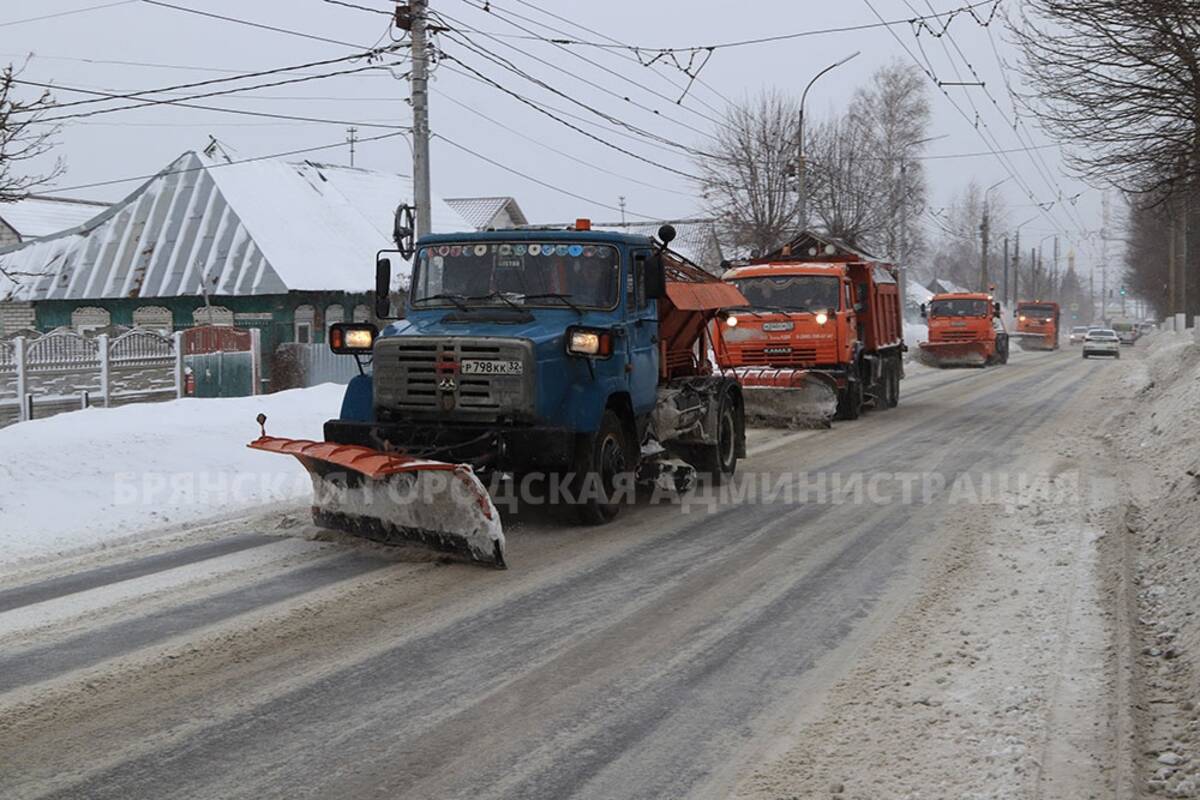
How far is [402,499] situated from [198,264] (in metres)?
26.4

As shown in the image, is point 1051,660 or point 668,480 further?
point 668,480

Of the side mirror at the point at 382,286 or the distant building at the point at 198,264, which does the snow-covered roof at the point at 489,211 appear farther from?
the side mirror at the point at 382,286

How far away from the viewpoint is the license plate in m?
9.05

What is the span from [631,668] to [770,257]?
1551cm

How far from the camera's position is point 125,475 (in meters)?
11.2

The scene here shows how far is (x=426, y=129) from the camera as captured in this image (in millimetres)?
17969

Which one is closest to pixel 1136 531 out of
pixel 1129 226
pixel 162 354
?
pixel 162 354

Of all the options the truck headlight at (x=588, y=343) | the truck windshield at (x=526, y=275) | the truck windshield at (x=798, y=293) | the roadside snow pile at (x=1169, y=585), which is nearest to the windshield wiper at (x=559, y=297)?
the truck windshield at (x=526, y=275)

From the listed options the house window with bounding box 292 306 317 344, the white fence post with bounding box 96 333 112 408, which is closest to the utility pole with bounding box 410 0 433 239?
the white fence post with bounding box 96 333 112 408

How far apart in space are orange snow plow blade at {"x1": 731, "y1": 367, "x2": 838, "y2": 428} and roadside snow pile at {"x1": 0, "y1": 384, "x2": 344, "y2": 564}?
7.32 m

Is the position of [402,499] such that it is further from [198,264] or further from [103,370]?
[198,264]

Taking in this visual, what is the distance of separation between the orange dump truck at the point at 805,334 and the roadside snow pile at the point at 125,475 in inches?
301

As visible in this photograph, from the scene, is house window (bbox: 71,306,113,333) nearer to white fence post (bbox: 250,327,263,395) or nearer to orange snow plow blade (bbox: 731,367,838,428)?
white fence post (bbox: 250,327,263,395)

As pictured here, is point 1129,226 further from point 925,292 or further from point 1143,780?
point 1143,780
